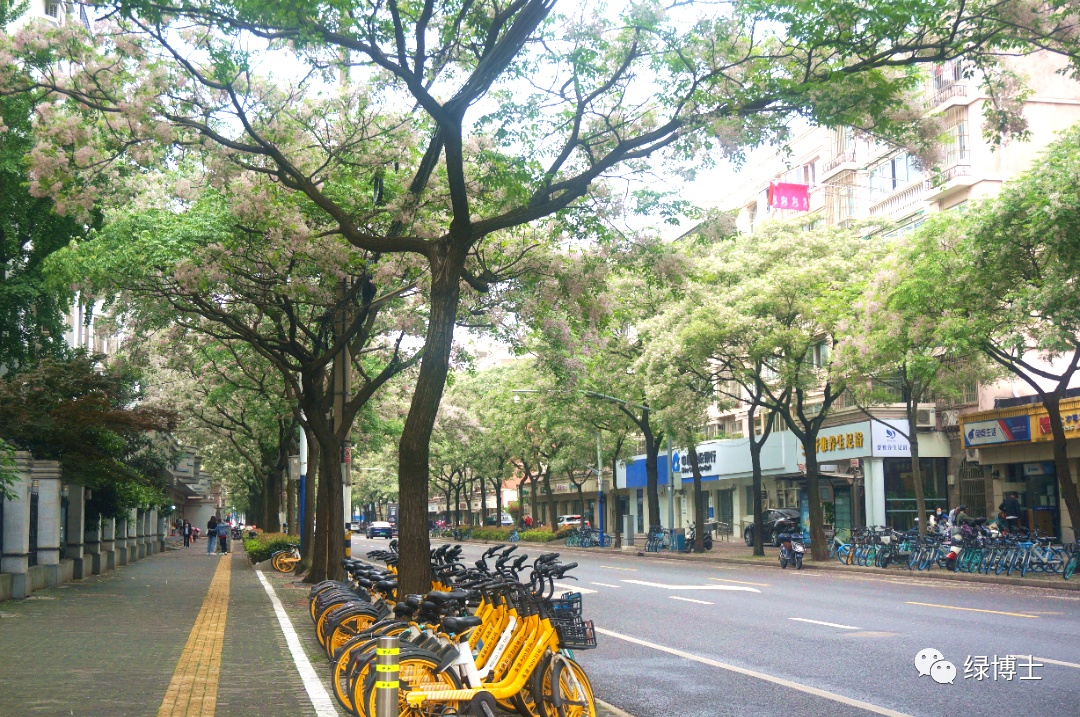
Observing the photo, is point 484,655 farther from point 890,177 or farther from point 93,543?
point 890,177

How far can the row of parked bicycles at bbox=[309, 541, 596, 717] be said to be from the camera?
23.6 ft

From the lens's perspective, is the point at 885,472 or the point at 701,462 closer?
the point at 885,472

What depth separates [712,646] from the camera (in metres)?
13.2

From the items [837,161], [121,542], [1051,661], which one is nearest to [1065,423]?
[837,161]

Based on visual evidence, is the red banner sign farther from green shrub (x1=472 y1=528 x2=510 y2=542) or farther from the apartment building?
green shrub (x1=472 y1=528 x2=510 y2=542)

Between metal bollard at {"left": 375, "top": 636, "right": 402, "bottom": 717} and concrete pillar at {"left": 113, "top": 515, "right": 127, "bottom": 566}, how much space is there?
3033 cm

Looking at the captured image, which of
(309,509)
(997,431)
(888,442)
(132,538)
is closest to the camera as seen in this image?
(309,509)

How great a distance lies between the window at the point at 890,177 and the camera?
39.7m

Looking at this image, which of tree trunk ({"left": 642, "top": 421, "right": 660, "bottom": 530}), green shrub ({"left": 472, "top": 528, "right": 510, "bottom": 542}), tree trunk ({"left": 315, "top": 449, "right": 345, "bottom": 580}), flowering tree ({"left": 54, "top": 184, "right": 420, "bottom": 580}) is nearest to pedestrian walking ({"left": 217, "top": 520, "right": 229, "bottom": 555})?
green shrub ({"left": 472, "top": 528, "right": 510, "bottom": 542})

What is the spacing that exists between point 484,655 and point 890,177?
36.8 metres

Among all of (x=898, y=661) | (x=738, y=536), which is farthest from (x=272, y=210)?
(x=738, y=536)

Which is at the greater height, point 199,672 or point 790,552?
point 199,672

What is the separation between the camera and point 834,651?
40.3 ft

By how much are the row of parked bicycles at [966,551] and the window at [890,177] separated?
1420cm
